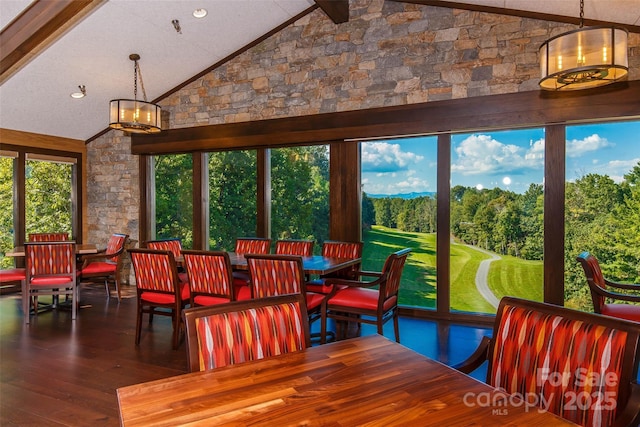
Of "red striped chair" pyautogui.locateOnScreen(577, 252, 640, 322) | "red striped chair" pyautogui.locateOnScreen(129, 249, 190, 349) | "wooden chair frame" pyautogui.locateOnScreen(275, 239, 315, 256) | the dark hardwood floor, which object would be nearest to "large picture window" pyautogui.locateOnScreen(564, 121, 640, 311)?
"red striped chair" pyautogui.locateOnScreen(577, 252, 640, 322)

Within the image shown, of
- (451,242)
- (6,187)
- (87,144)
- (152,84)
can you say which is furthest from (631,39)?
(6,187)

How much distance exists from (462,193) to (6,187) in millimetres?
6558

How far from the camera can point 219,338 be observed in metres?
1.42

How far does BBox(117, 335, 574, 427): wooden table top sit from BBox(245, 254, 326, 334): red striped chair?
1591 mm

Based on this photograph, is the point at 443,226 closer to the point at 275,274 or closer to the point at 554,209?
the point at 554,209

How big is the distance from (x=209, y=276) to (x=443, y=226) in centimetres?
268

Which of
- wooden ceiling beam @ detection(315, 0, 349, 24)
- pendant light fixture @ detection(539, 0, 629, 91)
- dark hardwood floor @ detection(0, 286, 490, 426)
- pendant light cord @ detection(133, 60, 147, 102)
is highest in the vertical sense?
wooden ceiling beam @ detection(315, 0, 349, 24)

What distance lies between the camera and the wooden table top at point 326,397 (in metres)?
0.99

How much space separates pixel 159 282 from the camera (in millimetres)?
3463

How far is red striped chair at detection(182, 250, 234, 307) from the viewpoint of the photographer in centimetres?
324

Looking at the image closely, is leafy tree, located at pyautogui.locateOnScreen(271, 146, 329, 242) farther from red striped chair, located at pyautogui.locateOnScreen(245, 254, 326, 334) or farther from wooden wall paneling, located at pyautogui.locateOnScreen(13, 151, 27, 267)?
wooden wall paneling, located at pyautogui.locateOnScreen(13, 151, 27, 267)

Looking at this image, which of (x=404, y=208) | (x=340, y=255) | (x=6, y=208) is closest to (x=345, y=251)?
(x=340, y=255)

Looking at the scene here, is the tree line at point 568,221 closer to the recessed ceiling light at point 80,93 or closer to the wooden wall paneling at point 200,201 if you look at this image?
the wooden wall paneling at point 200,201

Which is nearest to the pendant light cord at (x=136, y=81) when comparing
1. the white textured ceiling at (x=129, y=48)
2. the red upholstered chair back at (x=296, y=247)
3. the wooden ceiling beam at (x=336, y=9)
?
the white textured ceiling at (x=129, y=48)
